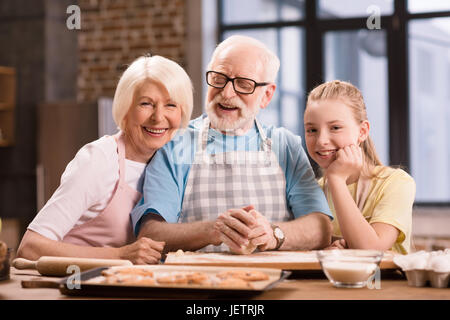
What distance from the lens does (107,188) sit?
1.96m

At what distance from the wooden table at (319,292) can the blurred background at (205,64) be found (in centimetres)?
399

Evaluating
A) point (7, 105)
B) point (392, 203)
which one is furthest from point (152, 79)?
point (7, 105)

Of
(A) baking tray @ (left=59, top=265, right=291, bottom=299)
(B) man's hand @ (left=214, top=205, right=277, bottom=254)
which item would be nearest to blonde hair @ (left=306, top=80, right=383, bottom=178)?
(B) man's hand @ (left=214, top=205, right=277, bottom=254)

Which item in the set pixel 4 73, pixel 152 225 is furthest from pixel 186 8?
pixel 152 225

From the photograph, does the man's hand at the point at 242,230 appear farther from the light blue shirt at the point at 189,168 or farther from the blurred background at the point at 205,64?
the blurred background at the point at 205,64

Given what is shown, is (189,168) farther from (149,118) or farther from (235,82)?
(235,82)

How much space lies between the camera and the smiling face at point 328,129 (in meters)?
2.01

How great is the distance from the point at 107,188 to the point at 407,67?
4148 millimetres

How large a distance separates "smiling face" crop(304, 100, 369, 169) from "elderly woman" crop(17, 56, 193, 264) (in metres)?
Answer: 0.41

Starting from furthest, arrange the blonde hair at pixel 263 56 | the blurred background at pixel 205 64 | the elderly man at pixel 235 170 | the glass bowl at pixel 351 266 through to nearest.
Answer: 1. the blurred background at pixel 205 64
2. the blonde hair at pixel 263 56
3. the elderly man at pixel 235 170
4. the glass bowl at pixel 351 266

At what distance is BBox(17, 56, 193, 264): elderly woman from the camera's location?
6.04 feet

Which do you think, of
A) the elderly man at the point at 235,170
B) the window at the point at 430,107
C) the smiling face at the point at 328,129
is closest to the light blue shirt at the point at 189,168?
the elderly man at the point at 235,170

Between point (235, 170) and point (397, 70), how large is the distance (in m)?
3.80
